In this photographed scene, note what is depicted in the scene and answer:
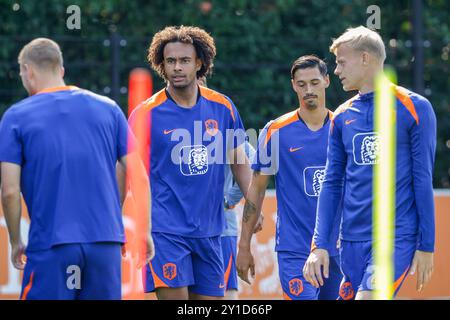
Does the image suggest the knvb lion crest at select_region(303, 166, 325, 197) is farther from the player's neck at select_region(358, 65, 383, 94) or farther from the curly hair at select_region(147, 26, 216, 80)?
the player's neck at select_region(358, 65, 383, 94)

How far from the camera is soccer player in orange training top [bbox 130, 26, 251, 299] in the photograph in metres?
8.22

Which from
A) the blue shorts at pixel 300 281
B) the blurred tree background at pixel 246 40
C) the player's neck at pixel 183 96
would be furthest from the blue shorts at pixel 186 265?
the blurred tree background at pixel 246 40

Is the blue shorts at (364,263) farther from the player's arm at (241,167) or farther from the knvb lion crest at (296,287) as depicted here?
the player's arm at (241,167)

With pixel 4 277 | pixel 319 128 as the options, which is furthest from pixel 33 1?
pixel 319 128

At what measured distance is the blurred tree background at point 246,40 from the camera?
14977 mm

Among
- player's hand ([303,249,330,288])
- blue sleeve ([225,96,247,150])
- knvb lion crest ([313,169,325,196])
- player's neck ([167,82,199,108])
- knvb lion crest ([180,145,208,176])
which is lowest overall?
player's hand ([303,249,330,288])

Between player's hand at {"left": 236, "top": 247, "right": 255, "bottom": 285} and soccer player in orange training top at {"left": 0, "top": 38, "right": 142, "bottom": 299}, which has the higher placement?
soccer player in orange training top at {"left": 0, "top": 38, "right": 142, "bottom": 299}

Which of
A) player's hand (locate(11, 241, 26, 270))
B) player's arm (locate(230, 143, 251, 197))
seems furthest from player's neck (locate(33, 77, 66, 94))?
player's arm (locate(230, 143, 251, 197))

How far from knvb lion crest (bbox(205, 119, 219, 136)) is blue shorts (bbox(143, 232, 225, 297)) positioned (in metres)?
0.82

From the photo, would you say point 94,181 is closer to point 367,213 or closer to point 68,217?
point 68,217

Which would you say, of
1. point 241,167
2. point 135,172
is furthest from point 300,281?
point 135,172

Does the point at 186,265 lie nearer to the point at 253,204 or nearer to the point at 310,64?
the point at 253,204

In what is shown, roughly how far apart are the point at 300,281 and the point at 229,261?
111 centimetres

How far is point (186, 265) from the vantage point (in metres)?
8.23
